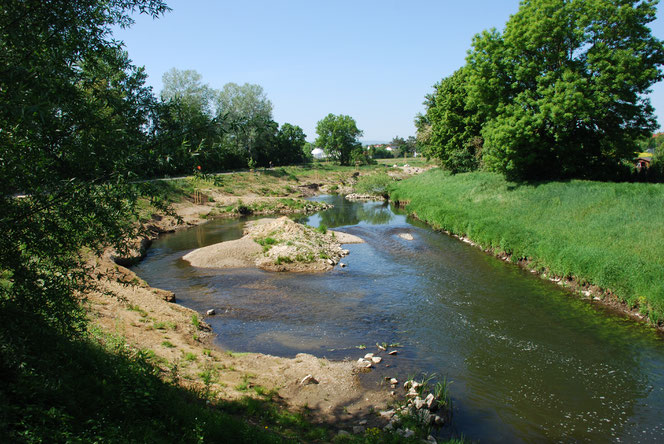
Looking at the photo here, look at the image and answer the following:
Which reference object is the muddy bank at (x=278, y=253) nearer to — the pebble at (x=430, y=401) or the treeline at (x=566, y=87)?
the pebble at (x=430, y=401)

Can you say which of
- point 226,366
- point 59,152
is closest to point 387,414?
point 226,366

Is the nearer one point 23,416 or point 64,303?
point 23,416

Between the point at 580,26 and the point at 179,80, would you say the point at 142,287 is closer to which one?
the point at 580,26

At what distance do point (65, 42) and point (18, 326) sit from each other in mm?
5671

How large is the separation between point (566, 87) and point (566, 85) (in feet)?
0.54

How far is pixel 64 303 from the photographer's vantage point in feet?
27.9

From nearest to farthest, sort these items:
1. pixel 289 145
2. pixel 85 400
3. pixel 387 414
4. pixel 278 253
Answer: pixel 85 400 < pixel 387 414 < pixel 278 253 < pixel 289 145

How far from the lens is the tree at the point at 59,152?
7.58 meters

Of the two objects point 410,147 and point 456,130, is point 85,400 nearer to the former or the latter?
point 456,130

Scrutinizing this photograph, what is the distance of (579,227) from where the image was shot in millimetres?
28031

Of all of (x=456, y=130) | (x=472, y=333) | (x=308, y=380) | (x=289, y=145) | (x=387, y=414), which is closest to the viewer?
(x=387, y=414)

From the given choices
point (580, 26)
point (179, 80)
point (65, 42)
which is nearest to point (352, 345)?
point (65, 42)

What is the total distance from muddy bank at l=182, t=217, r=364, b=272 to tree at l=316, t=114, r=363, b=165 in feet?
297

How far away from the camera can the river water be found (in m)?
12.4
